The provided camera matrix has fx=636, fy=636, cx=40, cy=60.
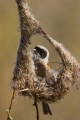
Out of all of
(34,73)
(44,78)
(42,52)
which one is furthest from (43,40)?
(34,73)

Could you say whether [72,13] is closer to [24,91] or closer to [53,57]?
[53,57]

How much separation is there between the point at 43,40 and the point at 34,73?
3.04 meters

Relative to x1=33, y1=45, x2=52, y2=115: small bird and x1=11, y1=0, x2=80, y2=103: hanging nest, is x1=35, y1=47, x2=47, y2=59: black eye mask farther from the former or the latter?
x1=11, y1=0, x2=80, y2=103: hanging nest

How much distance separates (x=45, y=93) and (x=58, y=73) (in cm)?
20

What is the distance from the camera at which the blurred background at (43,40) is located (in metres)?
6.65

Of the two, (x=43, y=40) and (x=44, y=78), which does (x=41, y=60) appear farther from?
(x=43, y=40)

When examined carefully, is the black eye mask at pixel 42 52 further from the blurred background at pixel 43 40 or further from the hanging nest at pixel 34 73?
the blurred background at pixel 43 40

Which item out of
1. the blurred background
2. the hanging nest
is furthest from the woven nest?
the blurred background

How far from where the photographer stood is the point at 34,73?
4027 mm

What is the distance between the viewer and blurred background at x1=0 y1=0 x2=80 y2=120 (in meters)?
6.65

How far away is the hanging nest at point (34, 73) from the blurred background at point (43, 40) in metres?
2.16

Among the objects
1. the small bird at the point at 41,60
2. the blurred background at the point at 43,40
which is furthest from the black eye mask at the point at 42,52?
the blurred background at the point at 43,40

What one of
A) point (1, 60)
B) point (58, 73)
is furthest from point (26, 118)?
point (58, 73)

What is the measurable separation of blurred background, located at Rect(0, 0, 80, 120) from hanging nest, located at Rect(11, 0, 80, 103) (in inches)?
85.1
